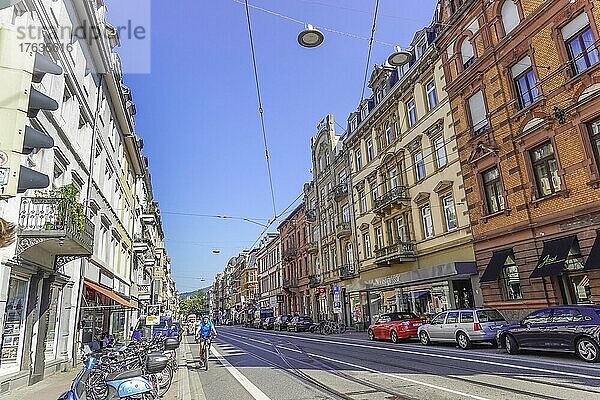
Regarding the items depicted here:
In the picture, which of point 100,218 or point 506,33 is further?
point 506,33

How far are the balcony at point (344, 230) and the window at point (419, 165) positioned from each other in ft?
39.0

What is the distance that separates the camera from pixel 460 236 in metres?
24.8

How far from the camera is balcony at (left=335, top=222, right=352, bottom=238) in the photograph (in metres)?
40.4

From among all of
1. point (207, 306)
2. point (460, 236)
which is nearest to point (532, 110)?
Result: point (460, 236)

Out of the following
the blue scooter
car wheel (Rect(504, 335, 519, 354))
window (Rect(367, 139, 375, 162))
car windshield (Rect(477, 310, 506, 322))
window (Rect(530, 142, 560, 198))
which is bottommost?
car wheel (Rect(504, 335, 519, 354))

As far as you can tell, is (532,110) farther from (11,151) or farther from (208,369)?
(11,151)

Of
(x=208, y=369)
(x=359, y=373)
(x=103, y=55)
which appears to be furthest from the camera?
(x=103, y=55)

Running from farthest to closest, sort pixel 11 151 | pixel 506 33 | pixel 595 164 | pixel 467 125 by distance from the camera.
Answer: pixel 467 125
pixel 506 33
pixel 595 164
pixel 11 151

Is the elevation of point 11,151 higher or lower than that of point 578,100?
lower

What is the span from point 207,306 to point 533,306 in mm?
166815

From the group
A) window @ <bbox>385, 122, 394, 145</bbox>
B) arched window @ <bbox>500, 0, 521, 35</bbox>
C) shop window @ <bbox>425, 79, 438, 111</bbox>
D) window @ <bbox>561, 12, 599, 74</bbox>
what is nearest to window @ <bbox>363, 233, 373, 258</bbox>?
window @ <bbox>385, 122, 394, 145</bbox>

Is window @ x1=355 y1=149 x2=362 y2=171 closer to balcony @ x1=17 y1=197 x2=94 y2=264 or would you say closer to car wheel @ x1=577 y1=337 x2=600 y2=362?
car wheel @ x1=577 y1=337 x2=600 y2=362

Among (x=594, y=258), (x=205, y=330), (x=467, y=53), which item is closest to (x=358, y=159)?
(x=467, y=53)

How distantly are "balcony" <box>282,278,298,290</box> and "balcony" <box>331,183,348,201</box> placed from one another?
19088 mm
